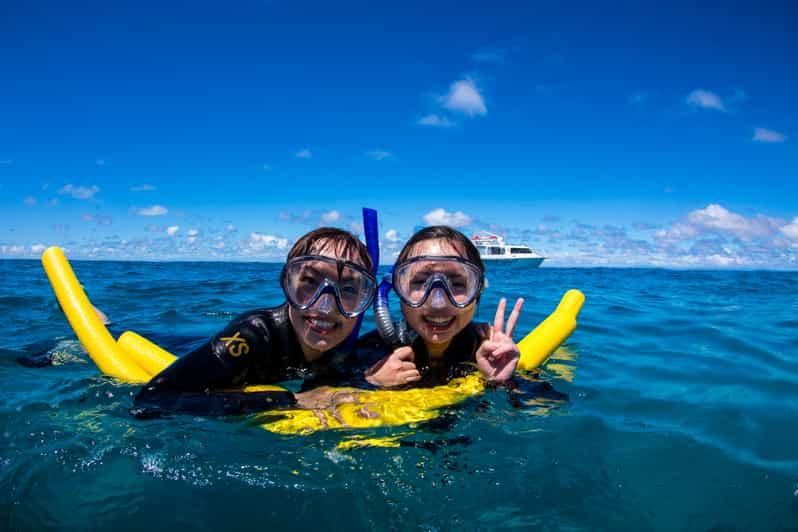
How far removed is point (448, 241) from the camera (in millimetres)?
2744

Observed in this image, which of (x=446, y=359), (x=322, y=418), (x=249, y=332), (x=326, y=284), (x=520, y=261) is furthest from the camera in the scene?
(x=520, y=261)

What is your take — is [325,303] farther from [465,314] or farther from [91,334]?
[91,334]

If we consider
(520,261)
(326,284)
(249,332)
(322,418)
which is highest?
(520,261)

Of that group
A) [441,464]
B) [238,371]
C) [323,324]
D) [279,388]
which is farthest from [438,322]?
[238,371]

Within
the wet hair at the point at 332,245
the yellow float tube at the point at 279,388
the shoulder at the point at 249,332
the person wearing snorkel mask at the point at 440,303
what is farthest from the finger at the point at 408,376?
the shoulder at the point at 249,332

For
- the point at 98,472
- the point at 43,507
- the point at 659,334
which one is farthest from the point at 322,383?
the point at 659,334

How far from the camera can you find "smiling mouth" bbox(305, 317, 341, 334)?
2.54 m

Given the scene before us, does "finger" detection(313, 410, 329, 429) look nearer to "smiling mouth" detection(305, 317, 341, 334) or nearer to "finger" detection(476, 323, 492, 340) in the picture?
"smiling mouth" detection(305, 317, 341, 334)

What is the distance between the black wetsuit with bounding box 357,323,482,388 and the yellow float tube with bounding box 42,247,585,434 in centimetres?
9

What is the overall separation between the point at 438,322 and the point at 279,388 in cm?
96

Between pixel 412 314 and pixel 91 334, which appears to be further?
pixel 91 334

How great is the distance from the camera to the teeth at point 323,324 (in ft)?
8.32

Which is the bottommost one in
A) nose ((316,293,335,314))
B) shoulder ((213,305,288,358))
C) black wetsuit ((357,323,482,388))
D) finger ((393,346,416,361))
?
black wetsuit ((357,323,482,388))

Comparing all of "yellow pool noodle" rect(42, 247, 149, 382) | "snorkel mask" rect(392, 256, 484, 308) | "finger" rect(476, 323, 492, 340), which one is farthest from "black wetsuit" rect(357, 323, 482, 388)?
"yellow pool noodle" rect(42, 247, 149, 382)
